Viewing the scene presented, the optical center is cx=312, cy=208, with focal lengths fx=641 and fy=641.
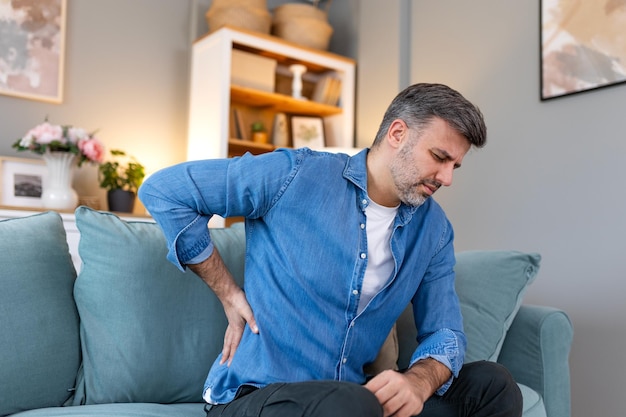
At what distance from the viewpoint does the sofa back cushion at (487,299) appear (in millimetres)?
1763

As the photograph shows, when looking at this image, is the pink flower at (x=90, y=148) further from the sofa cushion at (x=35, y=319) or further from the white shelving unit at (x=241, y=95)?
the sofa cushion at (x=35, y=319)

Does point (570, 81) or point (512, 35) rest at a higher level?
point (512, 35)

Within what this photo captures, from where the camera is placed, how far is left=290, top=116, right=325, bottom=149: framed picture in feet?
12.6

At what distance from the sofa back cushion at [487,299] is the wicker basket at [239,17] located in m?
2.11

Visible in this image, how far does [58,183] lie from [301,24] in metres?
1.63

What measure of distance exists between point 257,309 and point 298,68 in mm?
2586

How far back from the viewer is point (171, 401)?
1610 mm

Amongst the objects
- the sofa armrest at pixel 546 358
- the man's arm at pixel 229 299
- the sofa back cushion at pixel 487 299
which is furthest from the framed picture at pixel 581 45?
the man's arm at pixel 229 299

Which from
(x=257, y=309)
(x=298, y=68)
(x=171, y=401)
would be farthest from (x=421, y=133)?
(x=298, y=68)

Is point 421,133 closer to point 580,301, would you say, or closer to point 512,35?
point 580,301

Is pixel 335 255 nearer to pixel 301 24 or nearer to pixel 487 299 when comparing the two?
pixel 487 299

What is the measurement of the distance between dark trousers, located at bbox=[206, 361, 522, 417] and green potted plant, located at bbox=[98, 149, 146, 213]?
6.71 ft

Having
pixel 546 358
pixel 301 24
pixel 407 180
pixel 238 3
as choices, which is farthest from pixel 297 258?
pixel 301 24

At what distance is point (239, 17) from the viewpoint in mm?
3484
